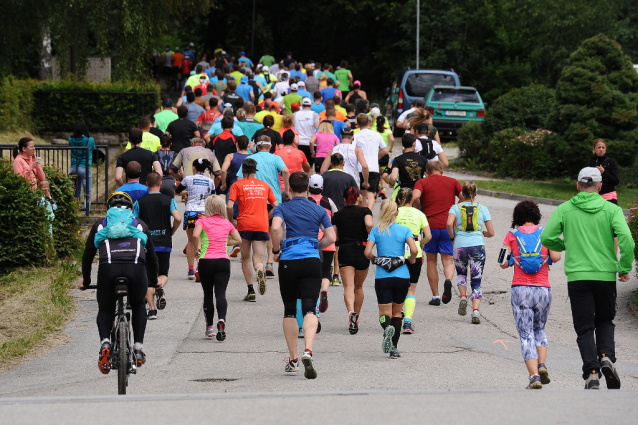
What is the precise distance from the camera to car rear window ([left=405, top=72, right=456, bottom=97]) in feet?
96.0

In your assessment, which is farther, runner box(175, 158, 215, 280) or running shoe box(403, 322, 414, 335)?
runner box(175, 158, 215, 280)

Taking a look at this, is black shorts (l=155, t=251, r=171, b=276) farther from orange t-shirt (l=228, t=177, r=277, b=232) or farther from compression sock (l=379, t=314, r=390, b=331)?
compression sock (l=379, t=314, r=390, b=331)

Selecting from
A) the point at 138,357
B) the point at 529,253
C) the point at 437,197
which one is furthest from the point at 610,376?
the point at 437,197

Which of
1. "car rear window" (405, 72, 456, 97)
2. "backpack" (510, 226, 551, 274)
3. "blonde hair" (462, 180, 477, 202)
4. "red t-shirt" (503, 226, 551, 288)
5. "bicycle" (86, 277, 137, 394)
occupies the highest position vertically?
"car rear window" (405, 72, 456, 97)

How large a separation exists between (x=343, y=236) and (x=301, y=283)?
1.64 m

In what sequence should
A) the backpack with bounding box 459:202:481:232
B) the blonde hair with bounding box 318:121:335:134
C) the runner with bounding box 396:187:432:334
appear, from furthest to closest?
the blonde hair with bounding box 318:121:335:134
the backpack with bounding box 459:202:481:232
the runner with bounding box 396:187:432:334

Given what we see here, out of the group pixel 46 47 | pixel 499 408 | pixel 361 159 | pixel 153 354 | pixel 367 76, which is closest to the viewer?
pixel 499 408

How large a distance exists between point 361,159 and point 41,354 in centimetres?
578

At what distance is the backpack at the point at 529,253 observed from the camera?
7.32m

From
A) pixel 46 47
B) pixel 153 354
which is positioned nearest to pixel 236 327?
pixel 153 354

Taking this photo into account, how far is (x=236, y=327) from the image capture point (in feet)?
31.7

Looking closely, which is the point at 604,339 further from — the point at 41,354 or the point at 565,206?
the point at 41,354

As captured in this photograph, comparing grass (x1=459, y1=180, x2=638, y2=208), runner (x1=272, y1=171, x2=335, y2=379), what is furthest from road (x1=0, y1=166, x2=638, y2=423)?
grass (x1=459, y1=180, x2=638, y2=208)

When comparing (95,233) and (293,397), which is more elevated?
(95,233)
